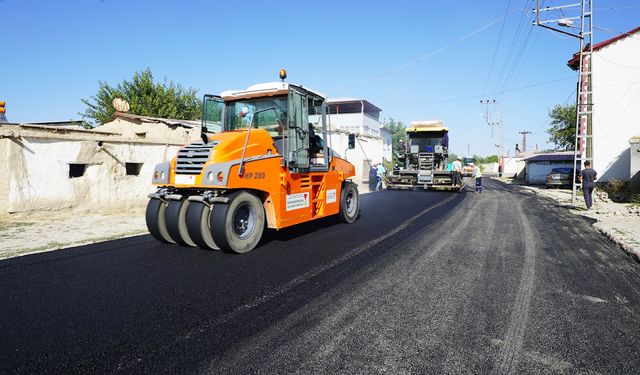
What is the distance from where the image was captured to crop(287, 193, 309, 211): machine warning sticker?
Answer: 249 inches

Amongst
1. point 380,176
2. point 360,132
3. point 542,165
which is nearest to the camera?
point 380,176

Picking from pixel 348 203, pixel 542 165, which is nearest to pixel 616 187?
pixel 348 203

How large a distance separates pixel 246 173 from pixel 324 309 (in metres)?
2.70

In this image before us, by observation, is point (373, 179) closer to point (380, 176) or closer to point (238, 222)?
point (380, 176)

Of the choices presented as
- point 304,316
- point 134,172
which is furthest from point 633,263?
point 134,172

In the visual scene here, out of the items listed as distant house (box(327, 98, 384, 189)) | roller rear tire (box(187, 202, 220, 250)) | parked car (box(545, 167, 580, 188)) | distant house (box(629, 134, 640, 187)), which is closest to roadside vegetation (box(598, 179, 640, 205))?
distant house (box(629, 134, 640, 187))

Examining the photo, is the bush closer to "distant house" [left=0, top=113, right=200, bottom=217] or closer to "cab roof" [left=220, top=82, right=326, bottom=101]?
"cab roof" [left=220, top=82, right=326, bottom=101]

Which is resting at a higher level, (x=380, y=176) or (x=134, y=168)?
(x=134, y=168)

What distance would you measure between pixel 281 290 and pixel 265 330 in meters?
0.92

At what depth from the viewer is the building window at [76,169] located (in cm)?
980

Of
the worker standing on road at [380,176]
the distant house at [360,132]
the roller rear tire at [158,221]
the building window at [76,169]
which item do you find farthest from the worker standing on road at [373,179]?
the roller rear tire at [158,221]

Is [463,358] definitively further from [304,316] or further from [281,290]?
[281,290]

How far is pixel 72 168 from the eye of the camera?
9828 millimetres

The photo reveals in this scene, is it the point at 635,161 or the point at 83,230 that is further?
the point at 635,161
